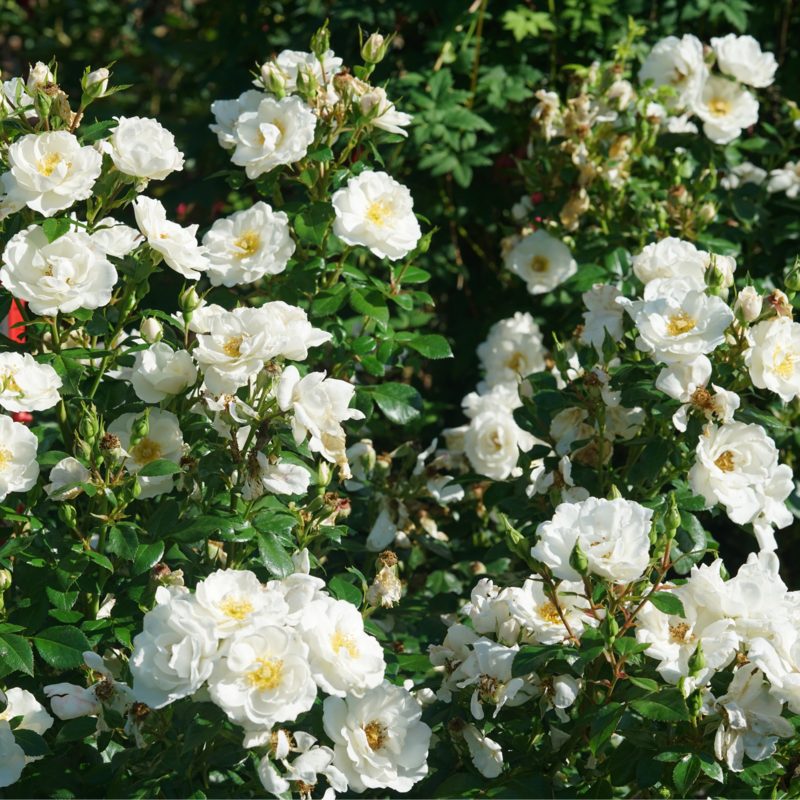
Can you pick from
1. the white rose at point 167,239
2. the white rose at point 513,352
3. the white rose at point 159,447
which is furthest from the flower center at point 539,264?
the white rose at point 159,447

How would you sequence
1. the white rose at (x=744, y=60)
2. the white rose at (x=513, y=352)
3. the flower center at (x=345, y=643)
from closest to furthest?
the flower center at (x=345, y=643), the white rose at (x=744, y=60), the white rose at (x=513, y=352)

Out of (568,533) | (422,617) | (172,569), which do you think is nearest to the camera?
(568,533)

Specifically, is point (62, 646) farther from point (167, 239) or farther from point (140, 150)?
point (140, 150)

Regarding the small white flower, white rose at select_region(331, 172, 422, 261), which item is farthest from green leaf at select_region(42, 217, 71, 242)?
the small white flower

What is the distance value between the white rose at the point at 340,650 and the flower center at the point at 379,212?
0.77m

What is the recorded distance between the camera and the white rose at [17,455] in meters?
1.34

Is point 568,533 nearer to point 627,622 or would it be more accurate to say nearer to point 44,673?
point 627,622

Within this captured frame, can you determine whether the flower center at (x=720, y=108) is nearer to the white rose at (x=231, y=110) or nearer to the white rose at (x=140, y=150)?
the white rose at (x=231, y=110)

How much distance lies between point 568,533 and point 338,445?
373 millimetres

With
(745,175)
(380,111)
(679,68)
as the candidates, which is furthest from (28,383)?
(745,175)

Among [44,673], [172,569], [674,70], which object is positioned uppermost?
[674,70]

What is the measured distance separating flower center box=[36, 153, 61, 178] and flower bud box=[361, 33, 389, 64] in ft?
2.19

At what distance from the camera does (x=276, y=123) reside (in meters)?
1.72

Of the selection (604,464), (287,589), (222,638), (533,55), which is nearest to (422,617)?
(604,464)
